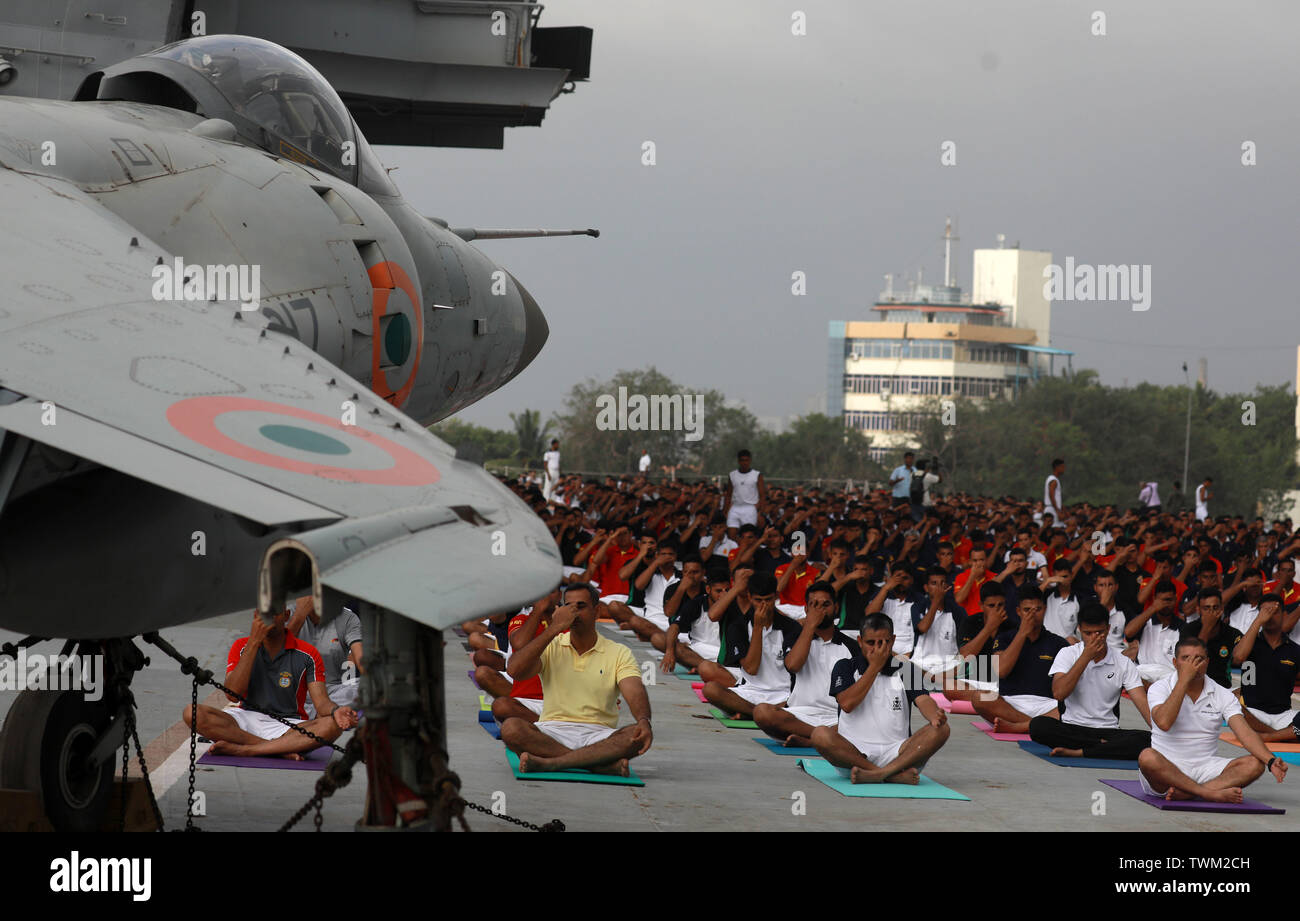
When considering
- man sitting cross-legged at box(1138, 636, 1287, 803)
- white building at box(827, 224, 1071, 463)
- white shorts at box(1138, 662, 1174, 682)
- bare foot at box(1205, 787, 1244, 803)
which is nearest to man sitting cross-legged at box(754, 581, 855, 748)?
man sitting cross-legged at box(1138, 636, 1287, 803)

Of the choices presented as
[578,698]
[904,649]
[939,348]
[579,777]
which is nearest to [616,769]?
[579,777]

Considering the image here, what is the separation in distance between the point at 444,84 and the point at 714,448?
53.0m

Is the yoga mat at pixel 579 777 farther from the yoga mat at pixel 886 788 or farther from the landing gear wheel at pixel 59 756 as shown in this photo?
the landing gear wheel at pixel 59 756

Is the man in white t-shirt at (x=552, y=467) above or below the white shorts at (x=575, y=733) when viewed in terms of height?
above

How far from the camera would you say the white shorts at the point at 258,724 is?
11.5 metres

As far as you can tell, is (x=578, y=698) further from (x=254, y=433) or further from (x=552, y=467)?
(x=552, y=467)

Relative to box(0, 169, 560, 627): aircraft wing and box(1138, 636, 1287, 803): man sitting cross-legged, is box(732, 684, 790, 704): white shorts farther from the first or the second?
box(0, 169, 560, 627): aircraft wing

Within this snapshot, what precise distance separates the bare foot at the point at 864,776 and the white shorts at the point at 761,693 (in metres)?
2.93

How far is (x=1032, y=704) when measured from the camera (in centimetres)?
1499

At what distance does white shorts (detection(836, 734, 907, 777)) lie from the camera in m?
12.1

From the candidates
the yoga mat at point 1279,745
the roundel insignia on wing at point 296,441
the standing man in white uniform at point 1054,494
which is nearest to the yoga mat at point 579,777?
the yoga mat at point 1279,745

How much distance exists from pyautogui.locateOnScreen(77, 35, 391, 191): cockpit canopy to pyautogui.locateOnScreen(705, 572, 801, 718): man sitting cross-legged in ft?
26.8

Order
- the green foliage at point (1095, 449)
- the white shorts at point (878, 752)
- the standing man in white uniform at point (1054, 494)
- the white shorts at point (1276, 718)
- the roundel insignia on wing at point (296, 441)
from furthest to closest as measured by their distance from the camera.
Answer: the green foliage at point (1095, 449) → the standing man in white uniform at point (1054, 494) → the white shorts at point (1276, 718) → the white shorts at point (878, 752) → the roundel insignia on wing at point (296, 441)
